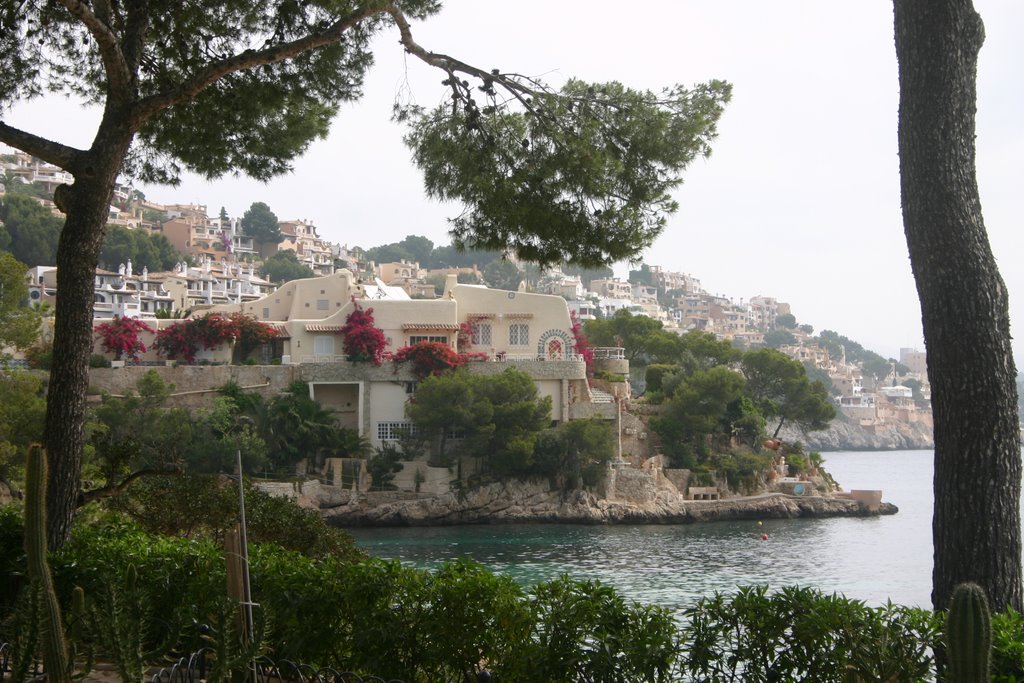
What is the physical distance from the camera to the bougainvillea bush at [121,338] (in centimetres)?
3156

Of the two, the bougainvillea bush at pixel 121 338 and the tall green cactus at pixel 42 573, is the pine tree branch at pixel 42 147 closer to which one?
the tall green cactus at pixel 42 573

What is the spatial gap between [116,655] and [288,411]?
27272 mm

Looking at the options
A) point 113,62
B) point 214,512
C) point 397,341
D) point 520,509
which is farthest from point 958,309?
point 397,341

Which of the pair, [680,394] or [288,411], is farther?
[680,394]

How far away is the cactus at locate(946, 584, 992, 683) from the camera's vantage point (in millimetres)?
3176

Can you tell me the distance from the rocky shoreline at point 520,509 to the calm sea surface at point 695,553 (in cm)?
37

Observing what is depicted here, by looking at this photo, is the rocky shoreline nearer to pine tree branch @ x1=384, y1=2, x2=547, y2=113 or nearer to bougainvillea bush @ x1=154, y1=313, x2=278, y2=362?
bougainvillea bush @ x1=154, y1=313, x2=278, y2=362

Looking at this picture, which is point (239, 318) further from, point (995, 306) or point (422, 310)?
point (995, 306)

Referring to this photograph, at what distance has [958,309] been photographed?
15.7ft

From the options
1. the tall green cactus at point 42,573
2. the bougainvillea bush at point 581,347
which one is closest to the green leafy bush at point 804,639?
the tall green cactus at point 42,573

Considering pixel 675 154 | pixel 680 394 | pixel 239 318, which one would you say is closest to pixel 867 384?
pixel 680 394

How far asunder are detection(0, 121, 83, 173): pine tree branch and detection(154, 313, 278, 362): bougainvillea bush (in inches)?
1047

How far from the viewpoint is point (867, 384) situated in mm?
118500

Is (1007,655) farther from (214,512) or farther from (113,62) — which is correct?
(214,512)
